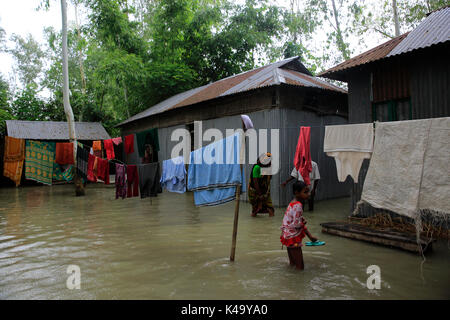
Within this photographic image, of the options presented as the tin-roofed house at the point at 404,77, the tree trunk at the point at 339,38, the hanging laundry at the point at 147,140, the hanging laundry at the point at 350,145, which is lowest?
the hanging laundry at the point at 350,145

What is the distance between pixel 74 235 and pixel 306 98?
24.0 ft

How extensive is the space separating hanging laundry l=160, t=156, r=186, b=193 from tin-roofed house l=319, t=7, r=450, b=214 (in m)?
4.27

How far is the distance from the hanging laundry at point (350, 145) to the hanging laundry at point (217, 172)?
2.15 m

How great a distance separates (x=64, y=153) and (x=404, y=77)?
12453 millimetres

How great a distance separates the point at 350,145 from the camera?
547 cm

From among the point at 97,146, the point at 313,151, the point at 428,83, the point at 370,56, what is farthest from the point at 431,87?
the point at 97,146

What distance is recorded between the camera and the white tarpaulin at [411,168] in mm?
3873

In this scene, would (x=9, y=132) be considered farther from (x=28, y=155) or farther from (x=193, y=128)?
(x=193, y=128)

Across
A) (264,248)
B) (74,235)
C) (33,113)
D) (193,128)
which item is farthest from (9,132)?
(264,248)

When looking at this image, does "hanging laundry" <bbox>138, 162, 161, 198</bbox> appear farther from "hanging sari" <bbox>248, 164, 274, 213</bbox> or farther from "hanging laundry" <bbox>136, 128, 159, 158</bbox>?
"hanging sari" <bbox>248, 164, 274, 213</bbox>

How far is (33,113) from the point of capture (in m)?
22.5

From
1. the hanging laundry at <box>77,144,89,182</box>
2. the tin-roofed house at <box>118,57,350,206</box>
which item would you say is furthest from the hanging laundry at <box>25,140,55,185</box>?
the tin-roofed house at <box>118,57,350,206</box>

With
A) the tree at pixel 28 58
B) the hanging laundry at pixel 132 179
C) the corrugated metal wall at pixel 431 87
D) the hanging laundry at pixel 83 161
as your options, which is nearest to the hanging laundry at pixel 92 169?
the hanging laundry at pixel 83 161
